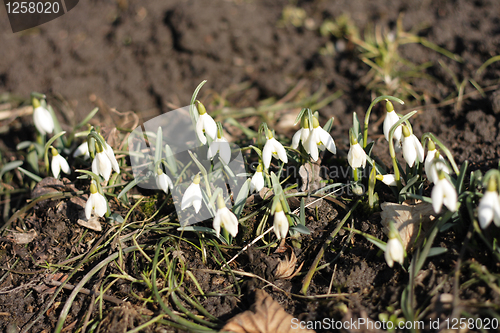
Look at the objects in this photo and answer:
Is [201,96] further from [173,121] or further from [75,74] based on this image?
[75,74]

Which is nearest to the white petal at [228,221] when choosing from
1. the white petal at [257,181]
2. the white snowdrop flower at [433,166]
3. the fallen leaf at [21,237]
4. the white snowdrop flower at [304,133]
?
the white petal at [257,181]

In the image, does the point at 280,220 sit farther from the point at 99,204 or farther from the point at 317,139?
the point at 99,204

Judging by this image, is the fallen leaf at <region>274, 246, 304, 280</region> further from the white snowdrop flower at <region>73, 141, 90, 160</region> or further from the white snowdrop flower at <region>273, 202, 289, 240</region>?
the white snowdrop flower at <region>73, 141, 90, 160</region>

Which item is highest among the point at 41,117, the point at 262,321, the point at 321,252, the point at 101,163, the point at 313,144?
the point at 41,117

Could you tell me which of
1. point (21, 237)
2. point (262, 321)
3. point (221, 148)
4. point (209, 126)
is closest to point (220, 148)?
point (221, 148)

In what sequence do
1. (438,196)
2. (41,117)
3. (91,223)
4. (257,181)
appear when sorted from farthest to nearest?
(41,117), (91,223), (257,181), (438,196)

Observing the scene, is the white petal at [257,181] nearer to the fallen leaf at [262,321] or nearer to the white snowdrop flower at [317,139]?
the white snowdrop flower at [317,139]

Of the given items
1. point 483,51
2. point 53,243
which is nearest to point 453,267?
point 53,243
